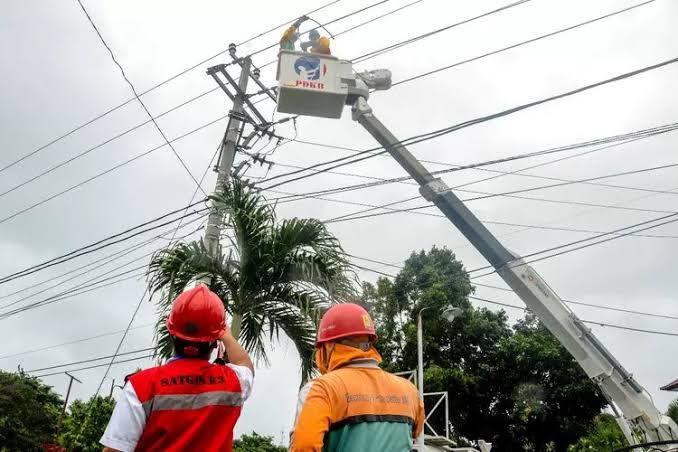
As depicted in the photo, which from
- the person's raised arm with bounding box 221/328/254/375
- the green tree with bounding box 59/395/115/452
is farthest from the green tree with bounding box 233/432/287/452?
the person's raised arm with bounding box 221/328/254/375

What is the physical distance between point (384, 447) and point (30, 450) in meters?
15.0

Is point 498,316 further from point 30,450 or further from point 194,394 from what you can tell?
point 194,394

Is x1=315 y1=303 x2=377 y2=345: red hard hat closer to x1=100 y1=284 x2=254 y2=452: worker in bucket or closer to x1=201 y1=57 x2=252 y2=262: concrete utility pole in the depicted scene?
x1=100 y1=284 x2=254 y2=452: worker in bucket

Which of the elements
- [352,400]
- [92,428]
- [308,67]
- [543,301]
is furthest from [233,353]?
[92,428]

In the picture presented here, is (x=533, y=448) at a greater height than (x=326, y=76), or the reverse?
(x=326, y=76)

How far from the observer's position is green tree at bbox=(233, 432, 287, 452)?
475 inches

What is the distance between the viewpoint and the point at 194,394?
227 cm

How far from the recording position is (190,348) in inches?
94.4

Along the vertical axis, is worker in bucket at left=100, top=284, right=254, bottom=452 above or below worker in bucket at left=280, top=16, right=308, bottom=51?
below

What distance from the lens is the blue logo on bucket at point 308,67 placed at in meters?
8.56

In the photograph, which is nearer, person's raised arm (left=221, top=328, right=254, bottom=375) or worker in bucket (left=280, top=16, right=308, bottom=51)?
person's raised arm (left=221, top=328, right=254, bottom=375)

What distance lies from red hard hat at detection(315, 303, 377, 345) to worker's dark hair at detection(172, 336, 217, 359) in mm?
464

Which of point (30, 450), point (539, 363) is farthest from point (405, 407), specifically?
point (539, 363)

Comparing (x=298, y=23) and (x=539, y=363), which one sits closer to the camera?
(x=298, y=23)
